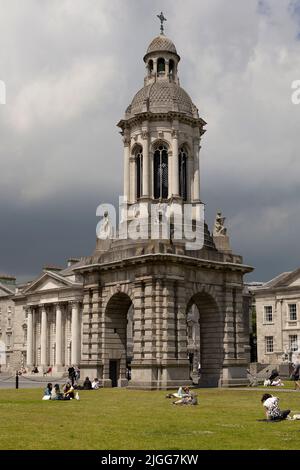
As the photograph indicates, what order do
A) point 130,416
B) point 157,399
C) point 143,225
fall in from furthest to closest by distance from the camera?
point 143,225 < point 157,399 < point 130,416

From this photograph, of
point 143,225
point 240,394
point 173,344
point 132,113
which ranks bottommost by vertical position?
point 240,394

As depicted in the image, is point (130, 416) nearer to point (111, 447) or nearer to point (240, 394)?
point (111, 447)

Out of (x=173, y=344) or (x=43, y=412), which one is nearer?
(x=43, y=412)

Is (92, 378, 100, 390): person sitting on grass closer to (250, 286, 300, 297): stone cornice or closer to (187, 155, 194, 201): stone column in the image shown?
(187, 155, 194, 201): stone column

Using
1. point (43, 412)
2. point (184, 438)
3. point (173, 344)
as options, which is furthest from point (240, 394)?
point (184, 438)

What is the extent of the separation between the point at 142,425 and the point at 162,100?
110ft

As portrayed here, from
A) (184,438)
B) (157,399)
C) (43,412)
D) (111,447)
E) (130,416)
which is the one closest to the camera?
(111,447)

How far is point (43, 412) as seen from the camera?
27.4 m

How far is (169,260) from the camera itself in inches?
1689

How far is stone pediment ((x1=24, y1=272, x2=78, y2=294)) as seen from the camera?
89.2 meters

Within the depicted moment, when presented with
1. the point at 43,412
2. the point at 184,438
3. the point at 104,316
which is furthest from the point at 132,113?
the point at 184,438

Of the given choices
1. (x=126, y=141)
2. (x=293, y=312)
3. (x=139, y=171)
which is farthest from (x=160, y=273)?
(x=293, y=312)

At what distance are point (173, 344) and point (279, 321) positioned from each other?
42973 millimetres

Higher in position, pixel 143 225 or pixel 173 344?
pixel 143 225
